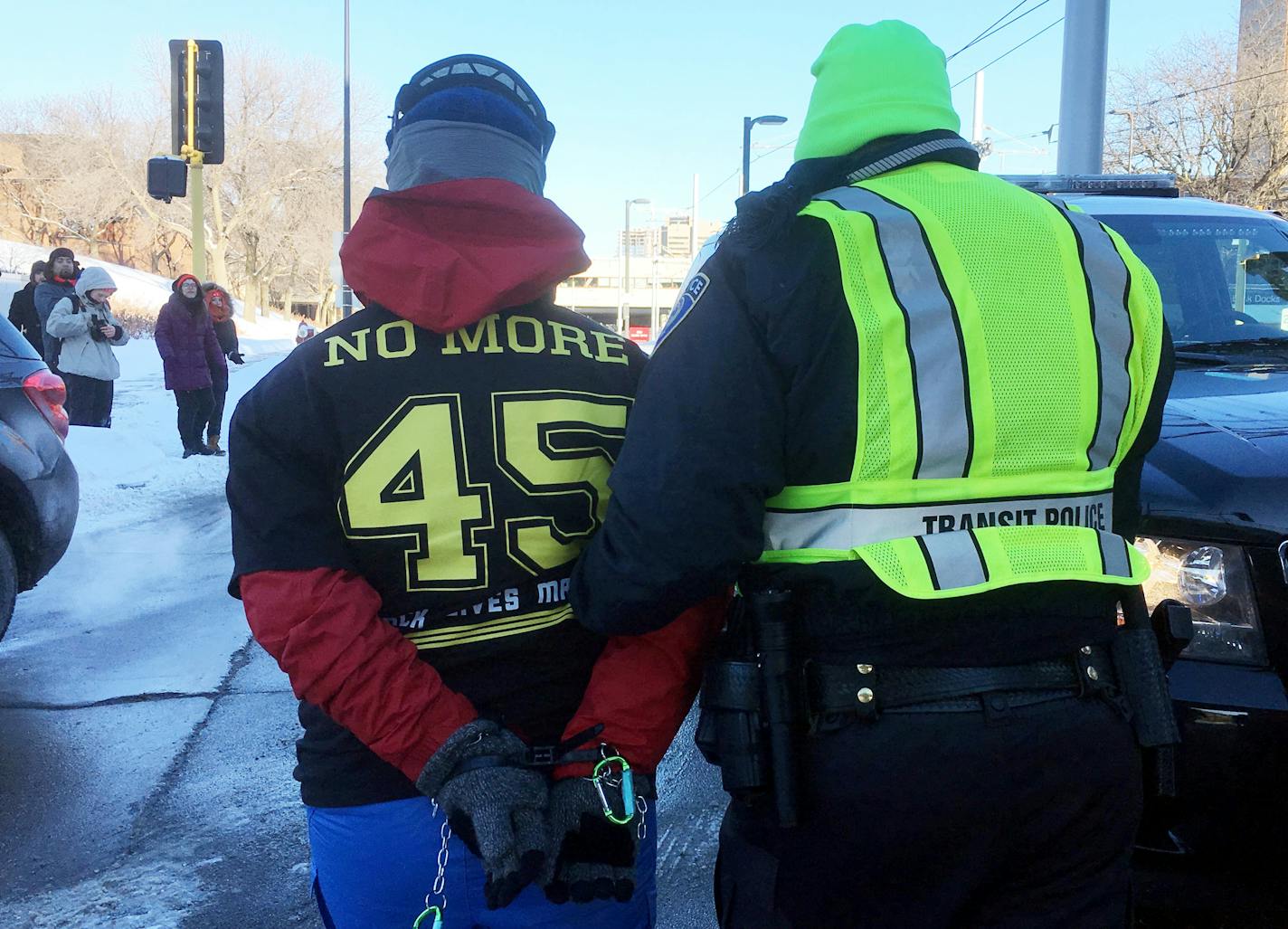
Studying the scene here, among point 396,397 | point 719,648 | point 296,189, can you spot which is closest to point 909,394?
point 719,648

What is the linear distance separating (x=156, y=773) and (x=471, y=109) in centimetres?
310

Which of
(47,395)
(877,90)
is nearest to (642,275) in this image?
(47,395)

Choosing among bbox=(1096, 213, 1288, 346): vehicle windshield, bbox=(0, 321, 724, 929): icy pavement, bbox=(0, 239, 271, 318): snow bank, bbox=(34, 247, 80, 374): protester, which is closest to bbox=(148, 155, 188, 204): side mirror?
bbox=(34, 247, 80, 374): protester

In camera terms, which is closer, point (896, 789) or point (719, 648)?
point (896, 789)

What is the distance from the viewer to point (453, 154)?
5.82 feet

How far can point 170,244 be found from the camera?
57.4 meters

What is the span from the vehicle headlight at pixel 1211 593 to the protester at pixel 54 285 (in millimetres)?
10178

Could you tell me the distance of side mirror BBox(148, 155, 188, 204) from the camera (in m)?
10.3

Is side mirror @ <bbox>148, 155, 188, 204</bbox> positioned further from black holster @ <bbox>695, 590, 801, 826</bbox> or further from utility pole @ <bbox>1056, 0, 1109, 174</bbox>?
black holster @ <bbox>695, 590, 801, 826</bbox>

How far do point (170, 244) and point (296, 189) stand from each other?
11.4m

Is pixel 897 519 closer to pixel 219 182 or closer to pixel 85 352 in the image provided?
pixel 85 352

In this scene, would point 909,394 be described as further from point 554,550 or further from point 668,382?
point 554,550

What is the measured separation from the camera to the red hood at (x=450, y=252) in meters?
1.61

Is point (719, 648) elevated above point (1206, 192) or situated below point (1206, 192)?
below
